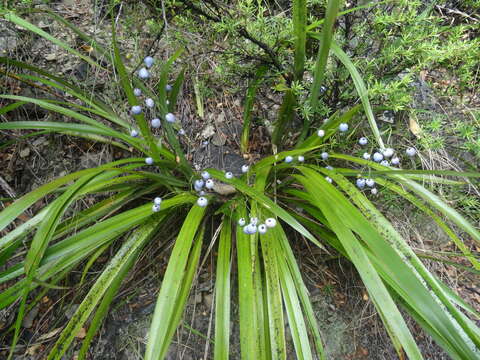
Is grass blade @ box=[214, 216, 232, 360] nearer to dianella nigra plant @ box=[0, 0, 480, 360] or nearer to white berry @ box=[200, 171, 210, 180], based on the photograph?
dianella nigra plant @ box=[0, 0, 480, 360]

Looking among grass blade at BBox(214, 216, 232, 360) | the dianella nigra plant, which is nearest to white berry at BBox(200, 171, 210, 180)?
the dianella nigra plant

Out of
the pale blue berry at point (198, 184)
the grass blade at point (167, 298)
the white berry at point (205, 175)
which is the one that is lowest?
the grass blade at point (167, 298)

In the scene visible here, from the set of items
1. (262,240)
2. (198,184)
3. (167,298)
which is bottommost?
(167,298)

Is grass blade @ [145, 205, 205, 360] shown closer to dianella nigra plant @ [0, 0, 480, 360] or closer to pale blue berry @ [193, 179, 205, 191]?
dianella nigra plant @ [0, 0, 480, 360]

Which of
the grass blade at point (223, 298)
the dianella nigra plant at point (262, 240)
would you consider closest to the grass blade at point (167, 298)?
the dianella nigra plant at point (262, 240)

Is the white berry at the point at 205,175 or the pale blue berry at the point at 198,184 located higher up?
the white berry at the point at 205,175

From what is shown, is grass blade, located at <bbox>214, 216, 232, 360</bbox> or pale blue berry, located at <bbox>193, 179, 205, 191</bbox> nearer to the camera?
grass blade, located at <bbox>214, 216, 232, 360</bbox>

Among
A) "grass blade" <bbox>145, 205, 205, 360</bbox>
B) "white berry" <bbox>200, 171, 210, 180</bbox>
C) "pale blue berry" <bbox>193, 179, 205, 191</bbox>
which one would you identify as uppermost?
"white berry" <bbox>200, 171, 210, 180</bbox>

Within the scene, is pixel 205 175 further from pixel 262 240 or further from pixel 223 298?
pixel 223 298

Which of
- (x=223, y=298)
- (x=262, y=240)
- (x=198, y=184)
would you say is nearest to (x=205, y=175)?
(x=198, y=184)

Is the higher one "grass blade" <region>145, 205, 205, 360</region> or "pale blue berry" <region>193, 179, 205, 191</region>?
"pale blue berry" <region>193, 179, 205, 191</region>

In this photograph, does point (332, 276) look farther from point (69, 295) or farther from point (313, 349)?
point (69, 295)

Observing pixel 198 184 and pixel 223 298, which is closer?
pixel 223 298

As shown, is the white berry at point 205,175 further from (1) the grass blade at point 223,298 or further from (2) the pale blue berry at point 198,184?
(1) the grass blade at point 223,298
